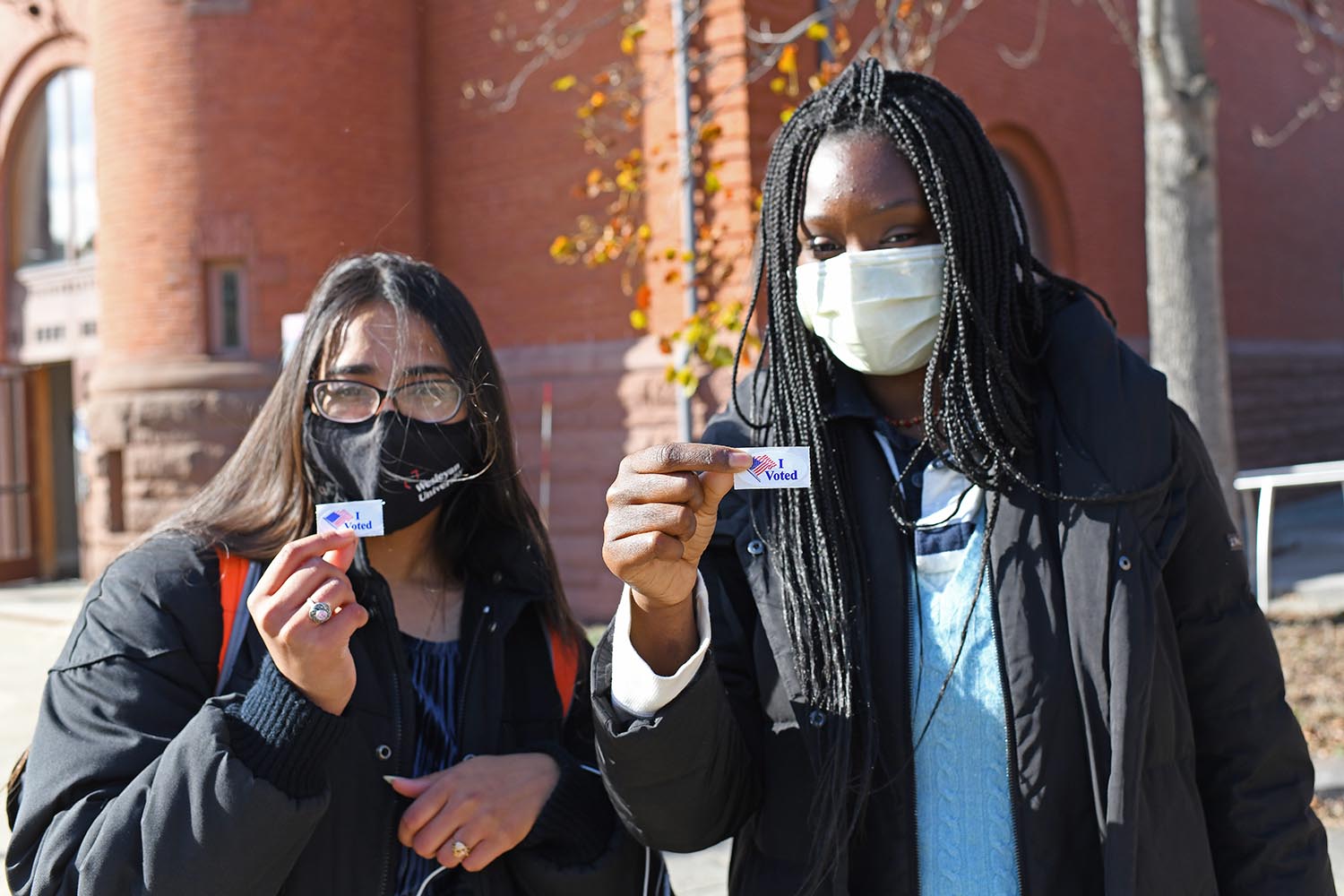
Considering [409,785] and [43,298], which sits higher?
[43,298]

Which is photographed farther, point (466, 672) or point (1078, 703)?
point (466, 672)

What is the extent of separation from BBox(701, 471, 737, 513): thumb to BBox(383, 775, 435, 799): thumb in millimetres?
700

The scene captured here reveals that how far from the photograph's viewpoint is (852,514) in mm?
1922

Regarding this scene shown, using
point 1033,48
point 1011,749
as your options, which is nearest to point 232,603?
point 1011,749

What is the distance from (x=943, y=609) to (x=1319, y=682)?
5629mm

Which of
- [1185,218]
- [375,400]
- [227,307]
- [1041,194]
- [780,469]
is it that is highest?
[1041,194]

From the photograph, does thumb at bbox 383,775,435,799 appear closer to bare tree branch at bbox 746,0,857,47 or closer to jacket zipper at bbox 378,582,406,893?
jacket zipper at bbox 378,582,406,893

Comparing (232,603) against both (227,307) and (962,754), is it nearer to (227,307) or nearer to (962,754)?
(962,754)

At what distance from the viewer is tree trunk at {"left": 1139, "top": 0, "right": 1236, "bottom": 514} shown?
6531mm

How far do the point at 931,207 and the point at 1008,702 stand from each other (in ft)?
2.61

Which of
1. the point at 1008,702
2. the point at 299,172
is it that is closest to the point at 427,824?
the point at 1008,702

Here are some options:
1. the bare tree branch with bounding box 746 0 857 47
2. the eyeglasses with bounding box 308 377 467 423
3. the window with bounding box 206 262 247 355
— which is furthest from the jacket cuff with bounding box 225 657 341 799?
the window with bounding box 206 262 247 355

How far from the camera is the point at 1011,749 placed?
1749mm

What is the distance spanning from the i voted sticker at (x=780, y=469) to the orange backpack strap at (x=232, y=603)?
86cm
